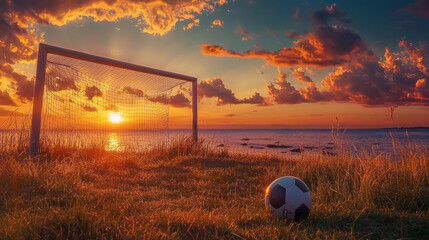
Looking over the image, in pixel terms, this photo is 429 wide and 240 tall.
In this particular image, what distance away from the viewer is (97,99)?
9828 mm

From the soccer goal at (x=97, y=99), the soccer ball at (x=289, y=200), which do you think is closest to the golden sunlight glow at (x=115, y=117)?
the soccer goal at (x=97, y=99)

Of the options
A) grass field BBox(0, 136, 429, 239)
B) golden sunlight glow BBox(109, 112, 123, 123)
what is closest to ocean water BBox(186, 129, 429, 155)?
grass field BBox(0, 136, 429, 239)

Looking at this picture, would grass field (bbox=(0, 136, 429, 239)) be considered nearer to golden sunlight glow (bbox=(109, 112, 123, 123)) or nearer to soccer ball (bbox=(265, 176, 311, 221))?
soccer ball (bbox=(265, 176, 311, 221))

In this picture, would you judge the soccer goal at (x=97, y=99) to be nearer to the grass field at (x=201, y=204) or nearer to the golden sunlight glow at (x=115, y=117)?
the golden sunlight glow at (x=115, y=117)

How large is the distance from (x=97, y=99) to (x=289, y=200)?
864 cm

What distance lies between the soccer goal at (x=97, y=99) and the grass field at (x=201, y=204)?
113 inches

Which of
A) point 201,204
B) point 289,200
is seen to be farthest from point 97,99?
point 289,200

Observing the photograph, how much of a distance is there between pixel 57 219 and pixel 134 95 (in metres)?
8.59

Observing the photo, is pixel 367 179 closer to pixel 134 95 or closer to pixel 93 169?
pixel 93 169

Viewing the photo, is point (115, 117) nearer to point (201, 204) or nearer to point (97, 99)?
point (97, 99)

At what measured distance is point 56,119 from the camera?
855 centimetres

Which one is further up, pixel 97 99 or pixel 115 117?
pixel 97 99

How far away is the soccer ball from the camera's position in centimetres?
298

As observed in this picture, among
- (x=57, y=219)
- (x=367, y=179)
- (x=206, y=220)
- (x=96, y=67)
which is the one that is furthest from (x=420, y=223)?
(x=96, y=67)
